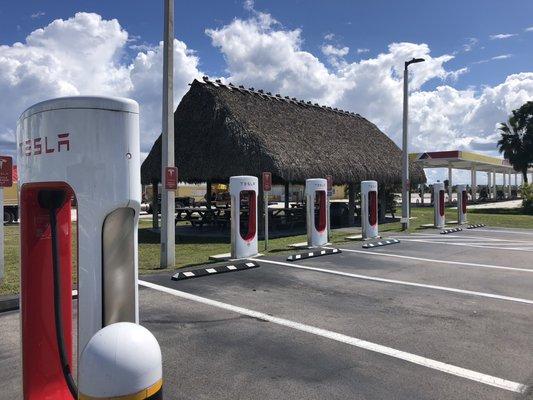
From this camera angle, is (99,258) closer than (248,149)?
Yes

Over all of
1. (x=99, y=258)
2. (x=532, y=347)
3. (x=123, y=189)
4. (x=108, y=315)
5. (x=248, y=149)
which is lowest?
(x=532, y=347)

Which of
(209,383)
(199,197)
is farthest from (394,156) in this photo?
(199,197)

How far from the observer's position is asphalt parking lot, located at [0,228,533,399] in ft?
13.7

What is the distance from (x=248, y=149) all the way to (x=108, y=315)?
1414 centimetres

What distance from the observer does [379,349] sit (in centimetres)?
507

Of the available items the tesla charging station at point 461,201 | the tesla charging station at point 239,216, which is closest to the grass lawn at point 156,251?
the tesla charging station at point 239,216

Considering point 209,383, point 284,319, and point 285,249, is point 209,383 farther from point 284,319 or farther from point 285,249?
point 285,249

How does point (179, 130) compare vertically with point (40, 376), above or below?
above

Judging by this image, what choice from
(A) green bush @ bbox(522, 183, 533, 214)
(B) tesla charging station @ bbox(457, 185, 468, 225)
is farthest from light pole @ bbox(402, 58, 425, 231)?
(A) green bush @ bbox(522, 183, 533, 214)

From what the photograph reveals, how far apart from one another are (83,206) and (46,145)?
1.52ft

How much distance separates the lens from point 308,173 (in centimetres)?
1800

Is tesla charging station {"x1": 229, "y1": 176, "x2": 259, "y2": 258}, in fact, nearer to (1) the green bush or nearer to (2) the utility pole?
(2) the utility pole

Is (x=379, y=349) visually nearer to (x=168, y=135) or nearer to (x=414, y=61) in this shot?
(x=168, y=135)

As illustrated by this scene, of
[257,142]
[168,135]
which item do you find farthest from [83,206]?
[257,142]
